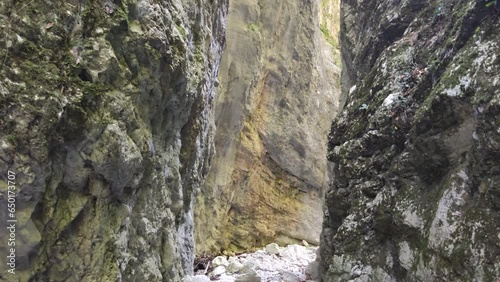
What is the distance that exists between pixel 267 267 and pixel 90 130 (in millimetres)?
9606

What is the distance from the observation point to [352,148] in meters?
7.50

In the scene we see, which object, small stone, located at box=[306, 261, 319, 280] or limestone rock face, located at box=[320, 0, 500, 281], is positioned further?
small stone, located at box=[306, 261, 319, 280]

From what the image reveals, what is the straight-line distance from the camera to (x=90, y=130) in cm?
380

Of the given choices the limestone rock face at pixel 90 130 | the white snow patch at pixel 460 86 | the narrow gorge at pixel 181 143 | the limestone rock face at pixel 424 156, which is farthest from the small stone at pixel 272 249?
the white snow patch at pixel 460 86

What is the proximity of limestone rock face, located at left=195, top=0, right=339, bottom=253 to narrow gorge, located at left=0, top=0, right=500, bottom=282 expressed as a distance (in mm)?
5576

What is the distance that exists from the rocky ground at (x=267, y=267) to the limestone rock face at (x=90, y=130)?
13.6ft

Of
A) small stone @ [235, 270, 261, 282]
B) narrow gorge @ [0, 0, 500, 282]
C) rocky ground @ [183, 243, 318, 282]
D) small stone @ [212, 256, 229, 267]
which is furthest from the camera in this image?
small stone @ [212, 256, 229, 267]

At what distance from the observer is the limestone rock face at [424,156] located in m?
4.49

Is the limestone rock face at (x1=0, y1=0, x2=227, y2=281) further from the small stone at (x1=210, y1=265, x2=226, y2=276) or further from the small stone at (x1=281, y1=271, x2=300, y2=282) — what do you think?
the small stone at (x1=210, y1=265, x2=226, y2=276)

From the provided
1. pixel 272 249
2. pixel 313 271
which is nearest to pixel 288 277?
pixel 313 271

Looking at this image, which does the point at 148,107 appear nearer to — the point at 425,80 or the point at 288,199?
the point at 425,80

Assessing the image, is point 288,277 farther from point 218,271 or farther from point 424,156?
point 424,156

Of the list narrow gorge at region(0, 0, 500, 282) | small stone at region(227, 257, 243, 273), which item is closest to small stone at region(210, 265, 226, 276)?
small stone at region(227, 257, 243, 273)

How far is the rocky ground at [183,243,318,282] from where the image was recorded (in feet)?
33.9
